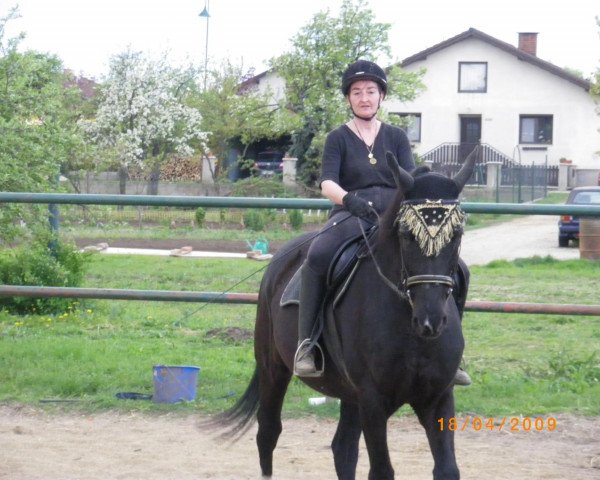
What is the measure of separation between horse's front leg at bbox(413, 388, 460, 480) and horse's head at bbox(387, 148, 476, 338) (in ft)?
1.70

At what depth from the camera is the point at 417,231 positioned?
13.1ft

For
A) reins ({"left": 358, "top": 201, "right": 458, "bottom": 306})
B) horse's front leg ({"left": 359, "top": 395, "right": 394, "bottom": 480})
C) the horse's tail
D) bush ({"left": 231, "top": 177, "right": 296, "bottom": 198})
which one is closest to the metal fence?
bush ({"left": 231, "top": 177, "right": 296, "bottom": 198})

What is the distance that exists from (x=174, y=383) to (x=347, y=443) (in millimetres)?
2292

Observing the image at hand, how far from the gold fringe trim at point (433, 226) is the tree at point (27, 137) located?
5.95 metres

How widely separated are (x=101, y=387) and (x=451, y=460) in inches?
158

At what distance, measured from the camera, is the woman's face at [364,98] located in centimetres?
505

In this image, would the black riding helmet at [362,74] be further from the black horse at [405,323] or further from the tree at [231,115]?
the tree at [231,115]

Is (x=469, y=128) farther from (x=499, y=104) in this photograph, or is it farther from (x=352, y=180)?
(x=352, y=180)

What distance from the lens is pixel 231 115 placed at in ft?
126

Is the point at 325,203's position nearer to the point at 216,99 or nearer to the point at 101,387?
the point at 101,387

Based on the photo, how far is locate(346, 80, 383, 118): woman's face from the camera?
5051 mm

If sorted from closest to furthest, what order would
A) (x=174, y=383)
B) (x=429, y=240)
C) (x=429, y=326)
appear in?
(x=429, y=326) < (x=429, y=240) < (x=174, y=383)

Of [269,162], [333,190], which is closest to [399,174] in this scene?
[333,190]

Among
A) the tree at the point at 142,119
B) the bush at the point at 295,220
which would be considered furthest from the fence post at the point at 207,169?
the bush at the point at 295,220
